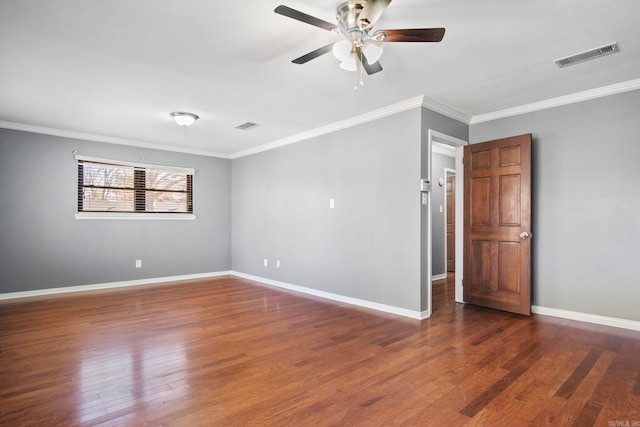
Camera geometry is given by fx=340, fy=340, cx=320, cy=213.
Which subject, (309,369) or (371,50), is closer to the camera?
(371,50)

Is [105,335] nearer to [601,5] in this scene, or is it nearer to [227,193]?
[227,193]

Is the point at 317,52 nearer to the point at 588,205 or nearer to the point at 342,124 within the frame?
the point at 342,124

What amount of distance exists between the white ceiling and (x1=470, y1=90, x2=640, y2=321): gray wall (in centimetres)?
37

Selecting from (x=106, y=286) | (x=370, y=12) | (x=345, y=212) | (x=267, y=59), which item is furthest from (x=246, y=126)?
(x=106, y=286)

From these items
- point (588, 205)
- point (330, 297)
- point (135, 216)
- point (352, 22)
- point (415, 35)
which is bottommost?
point (330, 297)

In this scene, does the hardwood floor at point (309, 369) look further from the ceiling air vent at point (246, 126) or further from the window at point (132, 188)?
the ceiling air vent at point (246, 126)

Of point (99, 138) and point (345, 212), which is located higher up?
point (99, 138)

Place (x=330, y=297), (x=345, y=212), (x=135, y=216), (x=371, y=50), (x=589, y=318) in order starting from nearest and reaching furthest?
(x=371, y=50), (x=589, y=318), (x=345, y=212), (x=330, y=297), (x=135, y=216)

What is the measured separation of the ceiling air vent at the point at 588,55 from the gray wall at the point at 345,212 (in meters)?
1.37

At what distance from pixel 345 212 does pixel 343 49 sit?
271cm

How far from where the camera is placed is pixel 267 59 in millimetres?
2922

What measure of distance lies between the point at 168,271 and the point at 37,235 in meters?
2.02

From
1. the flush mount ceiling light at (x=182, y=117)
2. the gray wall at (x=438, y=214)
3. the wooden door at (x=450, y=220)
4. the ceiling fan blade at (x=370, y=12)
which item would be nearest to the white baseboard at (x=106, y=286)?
the flush mount ceiling light at (x=182, y=117)

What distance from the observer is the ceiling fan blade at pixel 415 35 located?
201 centimetres
